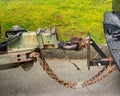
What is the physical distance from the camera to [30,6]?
10.6 m

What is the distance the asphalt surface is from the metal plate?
85cm

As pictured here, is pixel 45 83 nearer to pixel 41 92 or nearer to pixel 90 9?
pixel 41 92

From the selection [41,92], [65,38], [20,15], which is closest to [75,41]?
[41,92]

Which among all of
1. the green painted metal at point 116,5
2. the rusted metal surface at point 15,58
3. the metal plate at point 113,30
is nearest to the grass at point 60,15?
the green painted metal at point 116,5

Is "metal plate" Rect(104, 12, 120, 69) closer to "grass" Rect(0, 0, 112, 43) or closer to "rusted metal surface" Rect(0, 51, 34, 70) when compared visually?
"rusted metal surface" Rect(0, 51, 34, 70)

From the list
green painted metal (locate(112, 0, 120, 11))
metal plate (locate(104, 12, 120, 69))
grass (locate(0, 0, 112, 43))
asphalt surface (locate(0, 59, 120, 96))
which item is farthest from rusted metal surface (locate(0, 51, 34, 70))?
grass (locate(0, 0, 112, 43))

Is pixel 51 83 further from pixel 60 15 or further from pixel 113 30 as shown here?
pixel 60 15

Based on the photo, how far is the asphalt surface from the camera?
5.87m

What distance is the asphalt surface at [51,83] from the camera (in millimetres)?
5867

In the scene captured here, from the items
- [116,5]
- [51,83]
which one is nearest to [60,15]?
[116,5]

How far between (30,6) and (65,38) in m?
2.70

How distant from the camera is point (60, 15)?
32.2ft

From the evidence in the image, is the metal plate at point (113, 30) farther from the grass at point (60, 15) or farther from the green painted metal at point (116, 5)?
the grass at point (60, 15)

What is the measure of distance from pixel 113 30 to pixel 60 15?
13.9 ft
